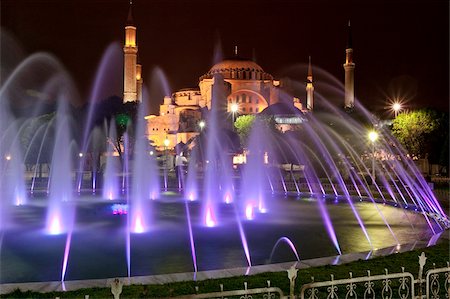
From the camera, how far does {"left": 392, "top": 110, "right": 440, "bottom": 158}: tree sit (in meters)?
36.6

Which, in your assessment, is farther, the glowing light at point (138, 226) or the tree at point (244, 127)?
the tree at point (244, 127)

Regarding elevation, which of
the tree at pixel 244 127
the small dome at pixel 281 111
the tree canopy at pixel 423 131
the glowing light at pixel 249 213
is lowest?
the glowing light at pixel 249 213

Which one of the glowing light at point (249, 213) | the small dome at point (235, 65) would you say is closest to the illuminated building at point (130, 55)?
the small dome at point (235, 65)

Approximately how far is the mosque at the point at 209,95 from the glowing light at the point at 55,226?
5315 centimetres

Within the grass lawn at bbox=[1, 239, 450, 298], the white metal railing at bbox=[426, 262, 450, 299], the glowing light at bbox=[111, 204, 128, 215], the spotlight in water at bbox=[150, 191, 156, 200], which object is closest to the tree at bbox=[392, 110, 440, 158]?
the spotlight in water at bbox=[150, 191, 156, 200]

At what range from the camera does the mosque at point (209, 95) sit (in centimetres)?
6600

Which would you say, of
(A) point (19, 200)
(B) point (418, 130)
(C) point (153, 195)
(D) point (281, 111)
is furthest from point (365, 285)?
(D) point (281, 111)

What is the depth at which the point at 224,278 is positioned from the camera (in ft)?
22.6

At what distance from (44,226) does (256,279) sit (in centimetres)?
763

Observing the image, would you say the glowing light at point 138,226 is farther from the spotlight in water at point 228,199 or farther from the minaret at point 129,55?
the minaret at point 129,55

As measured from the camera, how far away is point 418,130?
121 feet

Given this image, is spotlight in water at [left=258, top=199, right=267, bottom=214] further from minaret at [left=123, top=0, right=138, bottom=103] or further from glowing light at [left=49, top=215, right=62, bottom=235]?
minaret at [left=123, top=0, right=138, bottom=103]

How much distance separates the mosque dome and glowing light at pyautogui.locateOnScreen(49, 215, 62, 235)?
280 ft

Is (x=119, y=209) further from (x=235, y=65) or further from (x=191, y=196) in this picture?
(x=235, y=65)
